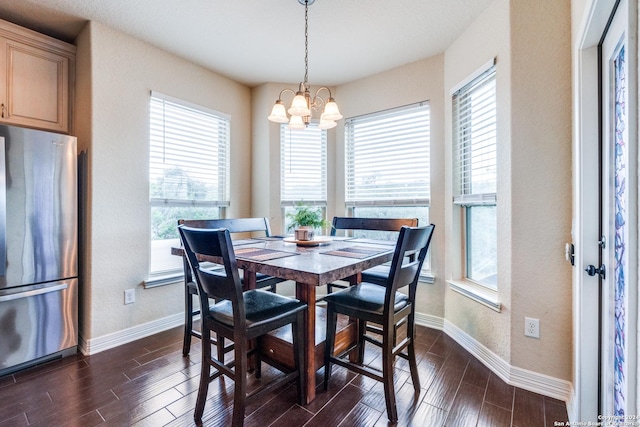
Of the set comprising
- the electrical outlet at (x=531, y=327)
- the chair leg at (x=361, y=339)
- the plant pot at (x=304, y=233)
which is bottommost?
the chair leg at (x=361, y=339)

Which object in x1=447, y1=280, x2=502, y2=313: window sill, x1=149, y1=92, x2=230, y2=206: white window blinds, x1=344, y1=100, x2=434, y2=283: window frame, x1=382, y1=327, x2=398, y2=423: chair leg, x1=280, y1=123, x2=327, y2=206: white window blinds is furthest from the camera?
x1=280, y1=123, x2=327, y2=206: white window blinds

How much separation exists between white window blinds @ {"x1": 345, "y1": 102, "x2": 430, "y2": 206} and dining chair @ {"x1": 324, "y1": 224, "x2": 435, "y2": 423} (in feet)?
4.45

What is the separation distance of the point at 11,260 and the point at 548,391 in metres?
3.45

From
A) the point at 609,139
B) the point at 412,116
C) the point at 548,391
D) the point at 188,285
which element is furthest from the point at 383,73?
the point at 548,391


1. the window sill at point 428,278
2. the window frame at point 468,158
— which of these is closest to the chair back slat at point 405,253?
the window frame at point 468,158

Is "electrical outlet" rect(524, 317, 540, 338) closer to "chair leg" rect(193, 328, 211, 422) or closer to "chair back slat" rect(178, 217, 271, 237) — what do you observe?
"chair leg" rect(193, 328, 211, 422)

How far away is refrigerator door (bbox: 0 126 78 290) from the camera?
1.94m

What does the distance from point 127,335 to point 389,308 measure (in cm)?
223

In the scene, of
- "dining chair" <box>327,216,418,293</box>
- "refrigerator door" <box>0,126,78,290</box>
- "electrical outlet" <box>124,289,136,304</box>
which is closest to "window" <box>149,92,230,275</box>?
"electrical outlet" <box>124,289,136,304</box>

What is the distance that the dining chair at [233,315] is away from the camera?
132 cm

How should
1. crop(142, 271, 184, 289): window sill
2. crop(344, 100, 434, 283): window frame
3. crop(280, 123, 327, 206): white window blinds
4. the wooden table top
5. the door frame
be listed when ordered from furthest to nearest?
crop(280, 123, 327, 206): white window blinds < crop(344, 100, 434, 283): window frame < crop(142, 271, 184, 289): window sill < the door frame < the wooden table top

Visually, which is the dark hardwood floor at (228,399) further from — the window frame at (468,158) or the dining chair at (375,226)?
the window frame at (468,158)

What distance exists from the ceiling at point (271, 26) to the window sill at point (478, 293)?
81.0 inches

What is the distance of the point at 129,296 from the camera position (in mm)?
2502
